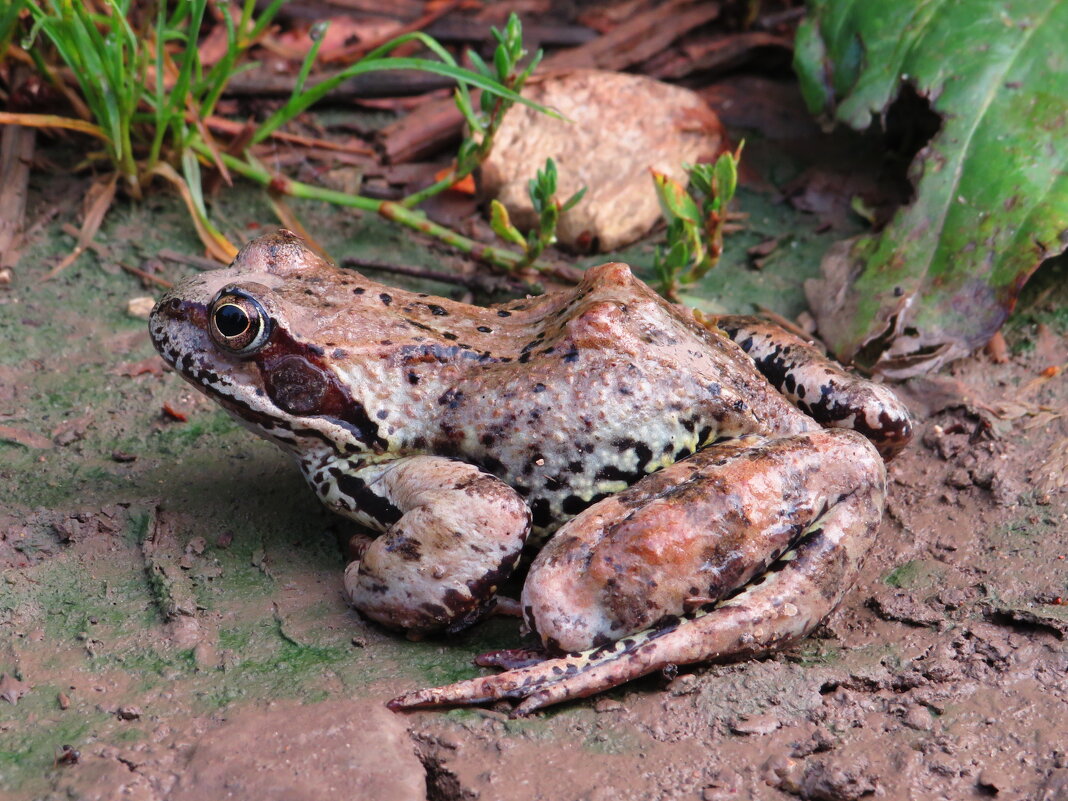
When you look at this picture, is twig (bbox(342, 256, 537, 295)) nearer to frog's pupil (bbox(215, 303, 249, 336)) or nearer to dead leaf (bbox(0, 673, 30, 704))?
frog's pupil (bbox(215, 303, 249, 336))

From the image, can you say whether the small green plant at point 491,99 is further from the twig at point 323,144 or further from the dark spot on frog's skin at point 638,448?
the dark spot on frog's skin at point 638,448

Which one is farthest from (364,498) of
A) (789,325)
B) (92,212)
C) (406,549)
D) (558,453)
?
(92,212)

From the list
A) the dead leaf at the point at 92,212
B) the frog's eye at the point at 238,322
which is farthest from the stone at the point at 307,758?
the dead leaf at the point at 92,212

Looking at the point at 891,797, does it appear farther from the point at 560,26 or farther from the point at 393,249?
the point at 560,26

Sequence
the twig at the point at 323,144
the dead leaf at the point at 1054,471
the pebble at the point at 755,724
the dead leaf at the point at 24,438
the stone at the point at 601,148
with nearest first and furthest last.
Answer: the pebble at the point at 755,724
the dead leaf at the point at 1054,471
the dead leaf at the point at 24,438
the stone at the point at 601,148
the twig at the point at 323,144

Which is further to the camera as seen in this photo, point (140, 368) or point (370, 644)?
point (140, 368)

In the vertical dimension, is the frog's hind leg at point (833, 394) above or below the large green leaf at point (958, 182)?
below

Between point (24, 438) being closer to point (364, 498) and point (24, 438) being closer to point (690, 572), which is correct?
point (364, 498)
